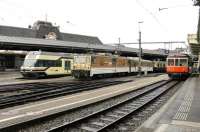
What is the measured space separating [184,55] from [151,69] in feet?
97.3

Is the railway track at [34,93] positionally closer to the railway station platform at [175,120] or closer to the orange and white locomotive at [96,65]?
the railway station platform at [175,120]

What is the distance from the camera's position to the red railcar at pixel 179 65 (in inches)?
1419

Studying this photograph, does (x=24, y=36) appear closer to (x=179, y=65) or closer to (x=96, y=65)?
(x=96, y=65)

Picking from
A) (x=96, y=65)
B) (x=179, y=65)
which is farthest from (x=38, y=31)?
(x=179, y=65)

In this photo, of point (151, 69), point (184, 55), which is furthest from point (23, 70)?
point (151, 69)

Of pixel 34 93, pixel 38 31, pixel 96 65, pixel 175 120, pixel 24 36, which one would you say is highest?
pixel 38 31

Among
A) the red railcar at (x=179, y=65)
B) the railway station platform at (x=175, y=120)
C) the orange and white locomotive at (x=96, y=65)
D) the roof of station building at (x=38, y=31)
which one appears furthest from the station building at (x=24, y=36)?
the railway station platform at (x=175, y=120)

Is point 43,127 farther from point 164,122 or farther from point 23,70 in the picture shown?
point 23,70

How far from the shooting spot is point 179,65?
119 ft

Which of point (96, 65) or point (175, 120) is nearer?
point (175, 120)

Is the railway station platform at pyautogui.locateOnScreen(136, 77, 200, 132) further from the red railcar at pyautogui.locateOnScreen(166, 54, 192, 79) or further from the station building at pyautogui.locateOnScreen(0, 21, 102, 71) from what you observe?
the station building at pyautogui.locateOnScreen(0, 21, 102, 71)

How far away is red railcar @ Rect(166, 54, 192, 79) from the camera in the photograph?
36.0 metres

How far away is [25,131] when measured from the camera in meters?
9.55

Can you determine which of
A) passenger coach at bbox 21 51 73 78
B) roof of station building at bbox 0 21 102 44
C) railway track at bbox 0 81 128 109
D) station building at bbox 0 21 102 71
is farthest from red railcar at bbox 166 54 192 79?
roof of station building at bbox 0 21 102 44
